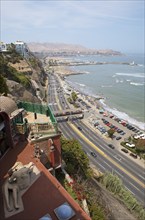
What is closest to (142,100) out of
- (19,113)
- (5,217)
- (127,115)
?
(127,115)

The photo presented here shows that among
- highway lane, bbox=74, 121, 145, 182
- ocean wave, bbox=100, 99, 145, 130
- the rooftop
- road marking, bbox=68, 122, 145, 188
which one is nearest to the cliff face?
road marking, bbox=68, 122, 145, 188

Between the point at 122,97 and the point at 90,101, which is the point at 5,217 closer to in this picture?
the point at 90,101

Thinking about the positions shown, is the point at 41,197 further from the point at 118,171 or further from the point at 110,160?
the point at 110,160

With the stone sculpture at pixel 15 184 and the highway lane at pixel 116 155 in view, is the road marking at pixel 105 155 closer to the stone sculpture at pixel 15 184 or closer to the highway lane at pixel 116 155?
the highway lane at pixel 116 155

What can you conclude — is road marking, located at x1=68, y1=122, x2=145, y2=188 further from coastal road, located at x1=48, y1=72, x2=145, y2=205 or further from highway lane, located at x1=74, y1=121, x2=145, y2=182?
highway lane, located at x1=74, y1=121, x2=145, y2=182

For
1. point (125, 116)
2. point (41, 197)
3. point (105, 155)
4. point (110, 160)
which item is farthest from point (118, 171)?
point (125, 116)

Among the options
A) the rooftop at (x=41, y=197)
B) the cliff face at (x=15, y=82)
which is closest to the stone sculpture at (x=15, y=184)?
the rooftop at (x=41, y=197)
